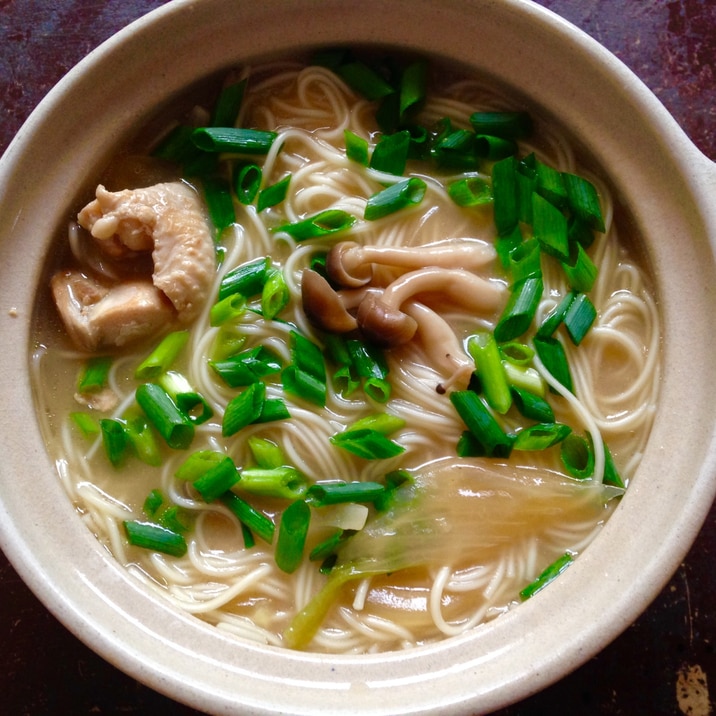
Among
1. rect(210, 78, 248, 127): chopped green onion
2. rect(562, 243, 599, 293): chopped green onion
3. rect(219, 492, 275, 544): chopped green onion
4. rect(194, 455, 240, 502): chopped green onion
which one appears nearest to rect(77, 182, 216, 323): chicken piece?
rect(210, 78, 248, 127): chopped green onion

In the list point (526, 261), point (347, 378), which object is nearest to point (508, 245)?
point (526, 261)

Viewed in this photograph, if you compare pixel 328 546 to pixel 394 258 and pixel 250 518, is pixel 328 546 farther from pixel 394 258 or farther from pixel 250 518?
pixel 394 258

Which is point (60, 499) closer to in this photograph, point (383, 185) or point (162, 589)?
point (162, 589)

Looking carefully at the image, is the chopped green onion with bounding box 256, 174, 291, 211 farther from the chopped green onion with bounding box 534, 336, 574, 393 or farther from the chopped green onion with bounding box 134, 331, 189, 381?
the chopped green onion with bounding box 534, 336, 574, 393

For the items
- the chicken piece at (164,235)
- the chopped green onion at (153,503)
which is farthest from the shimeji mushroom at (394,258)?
the chopped green onion at (153,503)

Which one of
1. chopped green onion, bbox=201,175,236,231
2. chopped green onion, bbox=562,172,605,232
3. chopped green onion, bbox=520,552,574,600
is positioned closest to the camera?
chopped green onion, bbox=520,552,574,600

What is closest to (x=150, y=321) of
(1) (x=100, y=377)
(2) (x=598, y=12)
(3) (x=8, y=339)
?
(1) (x=100, y=377)
